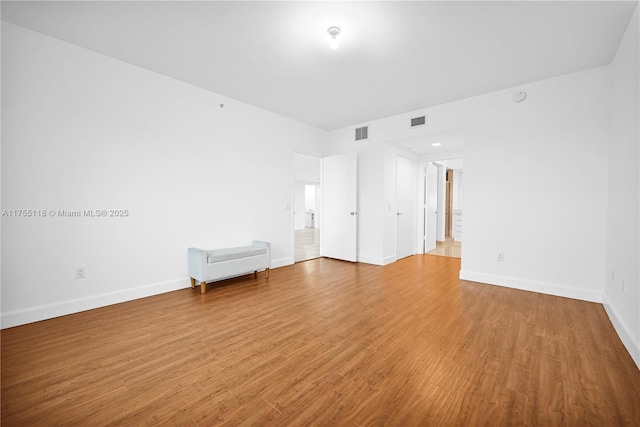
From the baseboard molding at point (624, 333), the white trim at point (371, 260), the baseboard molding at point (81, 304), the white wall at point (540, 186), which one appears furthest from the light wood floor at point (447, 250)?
the baseboard molding at point (81, 304)

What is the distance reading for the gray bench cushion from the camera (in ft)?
11.5

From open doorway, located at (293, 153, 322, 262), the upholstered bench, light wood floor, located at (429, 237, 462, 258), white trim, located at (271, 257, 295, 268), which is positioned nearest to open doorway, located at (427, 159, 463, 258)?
light wood floor, located at (429, 237, 462, 258)

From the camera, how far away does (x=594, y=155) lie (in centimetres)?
309

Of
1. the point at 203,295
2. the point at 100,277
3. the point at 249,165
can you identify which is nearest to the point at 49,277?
the point at 100,277

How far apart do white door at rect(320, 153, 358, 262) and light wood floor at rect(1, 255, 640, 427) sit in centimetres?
226

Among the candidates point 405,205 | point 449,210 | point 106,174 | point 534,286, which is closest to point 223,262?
point 106,174

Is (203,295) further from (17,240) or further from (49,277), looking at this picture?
(17,240)

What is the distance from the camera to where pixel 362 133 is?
5.25 meters

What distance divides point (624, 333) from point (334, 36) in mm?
3508

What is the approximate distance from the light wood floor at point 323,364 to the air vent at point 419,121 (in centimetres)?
276

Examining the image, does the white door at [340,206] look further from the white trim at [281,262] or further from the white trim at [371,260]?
the white trim at [281,262]

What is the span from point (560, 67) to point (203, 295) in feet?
16.4

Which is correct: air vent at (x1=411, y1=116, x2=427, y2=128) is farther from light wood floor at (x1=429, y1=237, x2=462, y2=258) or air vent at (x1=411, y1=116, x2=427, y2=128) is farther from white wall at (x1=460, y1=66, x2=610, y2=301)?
light wood floor at (x1=429, y1=237, x2=462, y2=258)

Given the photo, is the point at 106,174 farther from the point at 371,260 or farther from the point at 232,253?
the point at 371,260
